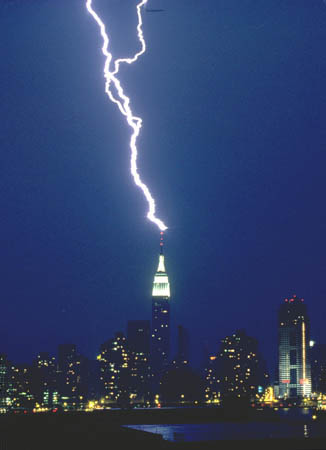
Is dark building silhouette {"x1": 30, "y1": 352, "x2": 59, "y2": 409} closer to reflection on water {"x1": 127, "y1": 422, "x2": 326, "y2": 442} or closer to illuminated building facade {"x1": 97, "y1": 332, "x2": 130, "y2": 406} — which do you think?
illuminated building facade {"x1": 97, "y1": 332, "x2": 130, "y2": 406}

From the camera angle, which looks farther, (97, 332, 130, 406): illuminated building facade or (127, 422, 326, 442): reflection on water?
(97, 332, 130, 406): illuminated building facade

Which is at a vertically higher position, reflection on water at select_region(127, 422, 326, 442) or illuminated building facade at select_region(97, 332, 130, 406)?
illuminated building facade at select_region(97, 332, 130, 406)

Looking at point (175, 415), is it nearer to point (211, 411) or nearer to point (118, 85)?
point (211, 411)

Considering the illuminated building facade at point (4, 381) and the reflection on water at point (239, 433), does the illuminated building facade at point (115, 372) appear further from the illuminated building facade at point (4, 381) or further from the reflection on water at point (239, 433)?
the reflection on water at point (239, 433)

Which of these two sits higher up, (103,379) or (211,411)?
(103,379)

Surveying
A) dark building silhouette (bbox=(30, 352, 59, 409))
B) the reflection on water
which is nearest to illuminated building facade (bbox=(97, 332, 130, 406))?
dark building silhouette (bbox=(30, 352, 59, 409))

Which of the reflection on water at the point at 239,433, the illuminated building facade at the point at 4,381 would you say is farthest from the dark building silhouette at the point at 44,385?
the reflection on water at the point at 239,433

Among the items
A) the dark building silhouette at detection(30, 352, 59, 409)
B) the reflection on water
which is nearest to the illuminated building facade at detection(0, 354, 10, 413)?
the dark building silhouette at detection(30, 352, 59, 409)

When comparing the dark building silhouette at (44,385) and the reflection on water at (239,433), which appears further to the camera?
the dark building silhouette at (44,385)

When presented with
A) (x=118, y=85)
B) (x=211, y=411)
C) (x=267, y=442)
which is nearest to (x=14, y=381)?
(x=211, y=411)
